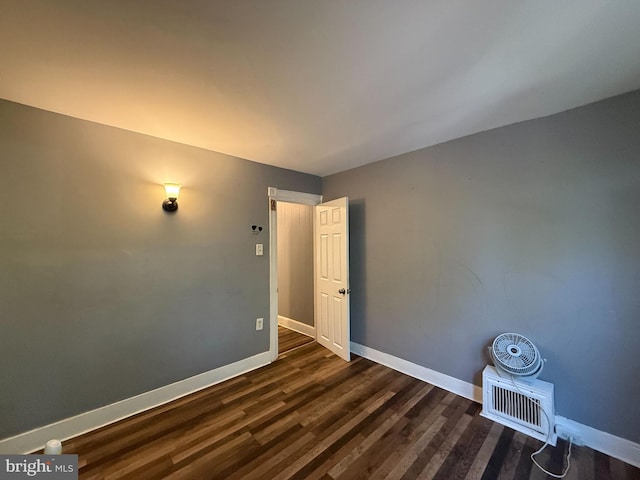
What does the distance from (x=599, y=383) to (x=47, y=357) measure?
4096 millimetres

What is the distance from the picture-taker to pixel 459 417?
2.21 m

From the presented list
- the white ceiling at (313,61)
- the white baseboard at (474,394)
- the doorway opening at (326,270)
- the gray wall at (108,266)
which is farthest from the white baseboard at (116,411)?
the white ceiling at (313,61)

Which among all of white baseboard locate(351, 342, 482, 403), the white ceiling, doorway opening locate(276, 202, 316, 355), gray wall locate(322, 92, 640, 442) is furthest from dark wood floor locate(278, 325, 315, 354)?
the white ceiling

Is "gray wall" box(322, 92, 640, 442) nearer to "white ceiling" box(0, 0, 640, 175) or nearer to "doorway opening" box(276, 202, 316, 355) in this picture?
"white ceiling" box(0, 0, 640, 175)

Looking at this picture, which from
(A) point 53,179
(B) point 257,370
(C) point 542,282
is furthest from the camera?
(B) point 257,370

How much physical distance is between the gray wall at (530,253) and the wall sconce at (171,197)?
225cm

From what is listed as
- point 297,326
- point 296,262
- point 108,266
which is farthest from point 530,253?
point 108,266

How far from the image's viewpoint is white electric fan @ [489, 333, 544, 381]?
2.04 m

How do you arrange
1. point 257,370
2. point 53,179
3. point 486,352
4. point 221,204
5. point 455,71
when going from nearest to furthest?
1. point 455,71
2. point 53,179
3. point 486,352
4. point 221,204
5. point 257,370

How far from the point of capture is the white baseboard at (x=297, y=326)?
4.11 meters

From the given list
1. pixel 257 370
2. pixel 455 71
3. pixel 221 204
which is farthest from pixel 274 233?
pixel 455 71

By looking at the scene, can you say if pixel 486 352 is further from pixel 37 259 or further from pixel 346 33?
pixel 37 259

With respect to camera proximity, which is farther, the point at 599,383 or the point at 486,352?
the point at 486,352

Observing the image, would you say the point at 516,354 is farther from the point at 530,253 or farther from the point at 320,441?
the point at 320,441
